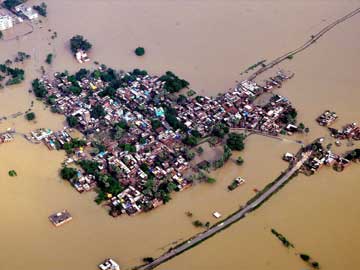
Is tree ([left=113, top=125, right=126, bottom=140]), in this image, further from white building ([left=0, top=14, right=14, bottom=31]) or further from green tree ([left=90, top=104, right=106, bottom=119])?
white building ([left=0, top=14, right=14, bottom=31])

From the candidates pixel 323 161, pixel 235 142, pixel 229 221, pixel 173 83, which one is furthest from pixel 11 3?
pixel 323 161

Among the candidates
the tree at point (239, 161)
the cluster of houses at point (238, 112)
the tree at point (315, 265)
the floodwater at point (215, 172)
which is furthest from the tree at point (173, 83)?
the tree at point (315, 265)

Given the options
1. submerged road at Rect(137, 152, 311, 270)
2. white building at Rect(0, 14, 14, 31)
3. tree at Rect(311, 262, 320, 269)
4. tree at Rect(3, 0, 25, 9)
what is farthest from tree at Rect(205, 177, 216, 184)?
tree at Rect(3, 0, 25, 9)

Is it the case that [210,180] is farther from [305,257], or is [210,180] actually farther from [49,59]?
[49,59]

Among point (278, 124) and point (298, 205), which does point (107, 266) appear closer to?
point (298, 205)

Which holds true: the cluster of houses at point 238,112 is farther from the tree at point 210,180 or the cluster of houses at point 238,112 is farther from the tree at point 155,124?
the tree at point 210,180

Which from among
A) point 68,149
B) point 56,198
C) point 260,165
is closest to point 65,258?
point 56,198
